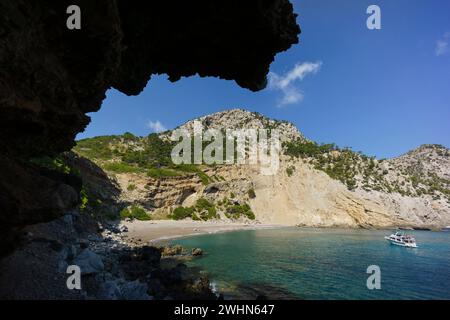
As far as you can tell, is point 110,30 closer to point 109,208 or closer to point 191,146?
point 109,208

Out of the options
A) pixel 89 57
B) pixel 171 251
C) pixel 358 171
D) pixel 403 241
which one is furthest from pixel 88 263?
pixel 358 171

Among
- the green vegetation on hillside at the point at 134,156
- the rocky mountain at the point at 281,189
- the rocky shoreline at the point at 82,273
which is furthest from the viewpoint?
the green vegetation on hillside at the point at 134,156

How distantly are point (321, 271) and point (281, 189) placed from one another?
3290 inches

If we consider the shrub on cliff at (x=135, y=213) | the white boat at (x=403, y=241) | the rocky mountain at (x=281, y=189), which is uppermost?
the rocky mountain at (x=281, y=189)

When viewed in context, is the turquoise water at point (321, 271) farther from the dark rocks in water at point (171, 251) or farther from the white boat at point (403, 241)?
the white boat at point (403, 241)

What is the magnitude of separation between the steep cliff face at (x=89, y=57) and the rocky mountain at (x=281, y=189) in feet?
213

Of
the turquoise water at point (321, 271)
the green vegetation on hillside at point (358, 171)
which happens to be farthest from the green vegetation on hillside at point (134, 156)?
the turquoise water at point (321, 271)

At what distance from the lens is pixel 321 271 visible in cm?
3005

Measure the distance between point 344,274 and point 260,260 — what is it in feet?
33.3

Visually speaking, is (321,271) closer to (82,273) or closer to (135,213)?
(82,273)

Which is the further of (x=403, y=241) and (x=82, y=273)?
(x=403, y=241)

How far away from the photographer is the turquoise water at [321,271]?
75.7 ft

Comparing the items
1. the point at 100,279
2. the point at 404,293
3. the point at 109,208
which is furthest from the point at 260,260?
the point at 109,208

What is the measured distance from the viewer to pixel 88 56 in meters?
11.2
